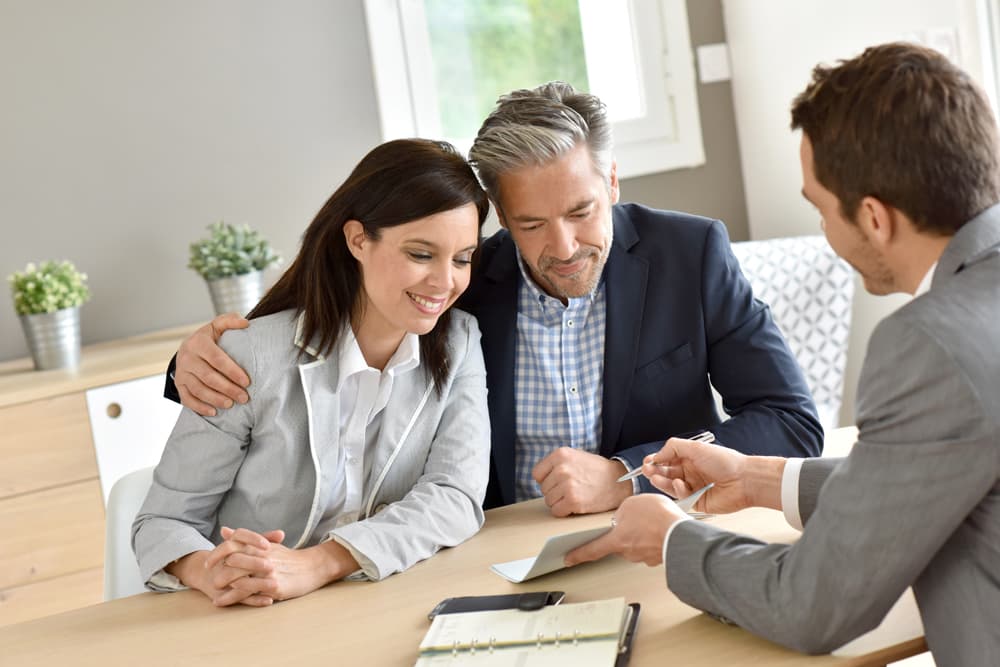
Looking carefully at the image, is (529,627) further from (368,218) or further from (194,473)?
(368,218)

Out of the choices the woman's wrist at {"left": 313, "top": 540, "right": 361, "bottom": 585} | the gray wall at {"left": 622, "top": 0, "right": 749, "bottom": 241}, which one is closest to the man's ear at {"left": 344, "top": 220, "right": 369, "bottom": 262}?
the woman's wrist at {"left": 313, "top": 540, "right": 361, "bottom": 585}

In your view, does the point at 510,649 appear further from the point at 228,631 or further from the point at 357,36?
the point at 357,36

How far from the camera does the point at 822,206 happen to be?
121 cm

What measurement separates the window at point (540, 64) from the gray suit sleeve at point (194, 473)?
215 centimetres

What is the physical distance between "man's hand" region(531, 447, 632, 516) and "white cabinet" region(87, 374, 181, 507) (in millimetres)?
1575

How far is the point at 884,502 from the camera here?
1067 mm

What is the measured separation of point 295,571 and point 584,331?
2.51 feet

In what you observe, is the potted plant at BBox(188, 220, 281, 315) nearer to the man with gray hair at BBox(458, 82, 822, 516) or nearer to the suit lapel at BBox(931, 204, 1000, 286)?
the man with gray hair at BBox(458, 82, 822, 516)

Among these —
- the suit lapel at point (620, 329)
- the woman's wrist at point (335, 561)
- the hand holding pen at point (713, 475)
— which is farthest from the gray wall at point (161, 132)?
the hand holding pen at point (713, 475)

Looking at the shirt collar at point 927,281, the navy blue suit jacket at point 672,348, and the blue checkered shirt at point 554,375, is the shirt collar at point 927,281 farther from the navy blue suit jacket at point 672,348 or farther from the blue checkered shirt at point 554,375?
the blue checkered shirt at point 554,375

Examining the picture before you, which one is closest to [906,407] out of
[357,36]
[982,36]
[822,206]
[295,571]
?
[822,206]

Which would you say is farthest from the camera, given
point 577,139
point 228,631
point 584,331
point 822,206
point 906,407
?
point 584,331

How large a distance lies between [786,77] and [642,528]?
9.08ft

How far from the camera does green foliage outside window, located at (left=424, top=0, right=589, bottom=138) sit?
3789 mm
